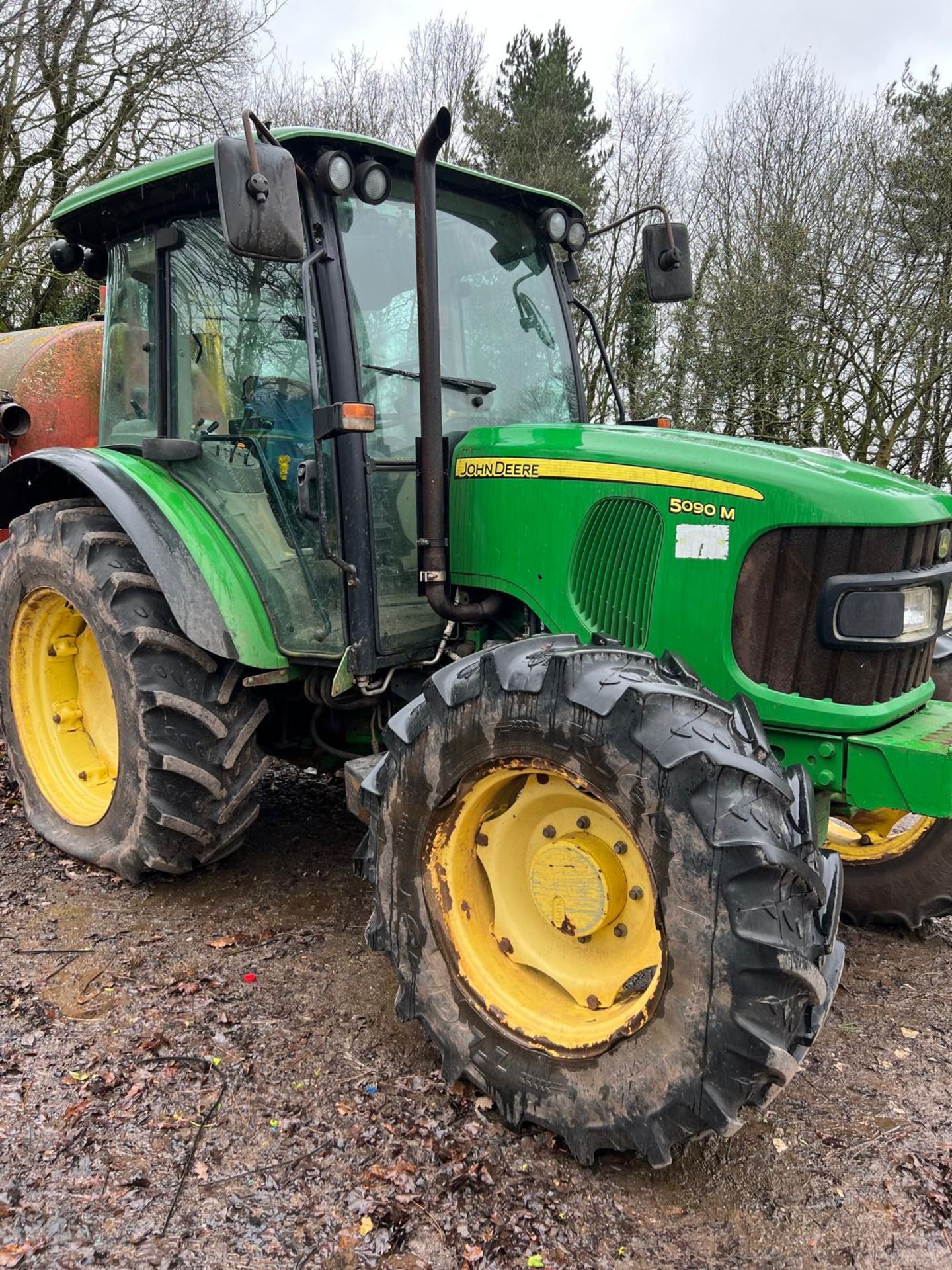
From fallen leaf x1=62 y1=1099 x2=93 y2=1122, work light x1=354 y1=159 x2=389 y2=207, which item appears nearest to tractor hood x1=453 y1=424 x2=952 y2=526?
work light x1=354 y1=159 x2=389 y2=207

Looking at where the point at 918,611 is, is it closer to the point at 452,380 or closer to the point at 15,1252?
the point at 452,380

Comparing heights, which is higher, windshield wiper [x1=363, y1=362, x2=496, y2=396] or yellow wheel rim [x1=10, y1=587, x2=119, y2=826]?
windshield wiper [x1=363, y1=362, x2=496, y2=396]

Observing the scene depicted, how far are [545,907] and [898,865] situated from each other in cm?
163

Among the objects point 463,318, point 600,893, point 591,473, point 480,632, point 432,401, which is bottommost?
point 600,893

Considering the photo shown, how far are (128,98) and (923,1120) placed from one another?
14.9 m

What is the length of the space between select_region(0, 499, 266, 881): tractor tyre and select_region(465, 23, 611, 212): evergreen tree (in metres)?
A: 14.0

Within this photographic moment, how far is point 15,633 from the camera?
12.9 feet

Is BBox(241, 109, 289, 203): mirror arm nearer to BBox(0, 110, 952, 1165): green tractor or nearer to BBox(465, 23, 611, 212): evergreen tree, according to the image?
BBox(0, 110, 952, 1165): green tractor

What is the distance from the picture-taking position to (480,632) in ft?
10.4

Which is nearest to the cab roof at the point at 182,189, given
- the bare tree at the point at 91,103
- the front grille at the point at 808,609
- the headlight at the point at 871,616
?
the front grille at the point at 808,609

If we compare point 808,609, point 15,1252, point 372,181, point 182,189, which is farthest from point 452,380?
point 15,1252

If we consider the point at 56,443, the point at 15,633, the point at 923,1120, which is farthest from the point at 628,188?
the point at 923,1120

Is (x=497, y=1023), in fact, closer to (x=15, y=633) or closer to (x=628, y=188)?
(x=15, y=633)

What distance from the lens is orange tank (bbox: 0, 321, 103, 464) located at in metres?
5.08
